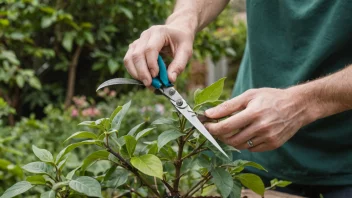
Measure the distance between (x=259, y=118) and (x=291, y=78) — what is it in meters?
0.57

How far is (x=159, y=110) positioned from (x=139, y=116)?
24 centimetres

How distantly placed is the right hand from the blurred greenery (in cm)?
148

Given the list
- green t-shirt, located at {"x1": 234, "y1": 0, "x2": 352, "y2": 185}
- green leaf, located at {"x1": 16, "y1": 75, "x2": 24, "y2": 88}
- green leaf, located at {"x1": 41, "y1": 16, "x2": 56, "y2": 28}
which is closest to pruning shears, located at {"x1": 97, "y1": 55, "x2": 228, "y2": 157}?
green t-shirt, located at {"x1": 234, "y1": 0, "x2": 352, "y2": 185}

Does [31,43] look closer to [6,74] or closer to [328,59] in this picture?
[6,74]

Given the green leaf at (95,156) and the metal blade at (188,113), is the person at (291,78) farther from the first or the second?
the green leaf at (95,156)

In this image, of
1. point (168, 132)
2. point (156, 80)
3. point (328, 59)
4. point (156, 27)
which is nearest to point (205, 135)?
point (168, 132)

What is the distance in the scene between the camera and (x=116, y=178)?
130 centimetres

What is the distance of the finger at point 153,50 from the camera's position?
4.31ft

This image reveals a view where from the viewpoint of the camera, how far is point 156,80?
1307 millimetres

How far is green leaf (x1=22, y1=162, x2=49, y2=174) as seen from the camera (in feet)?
4.04

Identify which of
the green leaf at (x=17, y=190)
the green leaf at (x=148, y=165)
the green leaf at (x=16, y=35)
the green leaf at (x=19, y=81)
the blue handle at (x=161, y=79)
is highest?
the green leaf at (x=16, y=35)

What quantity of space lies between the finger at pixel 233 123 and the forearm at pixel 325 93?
188 mm

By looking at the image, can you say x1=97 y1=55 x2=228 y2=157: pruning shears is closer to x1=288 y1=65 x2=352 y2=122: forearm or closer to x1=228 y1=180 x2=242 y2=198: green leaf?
x1=228 y1=180 x2=242 y2=198: green leaf

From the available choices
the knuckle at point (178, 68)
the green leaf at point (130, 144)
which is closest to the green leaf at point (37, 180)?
the green leaf at point (130, 144)
